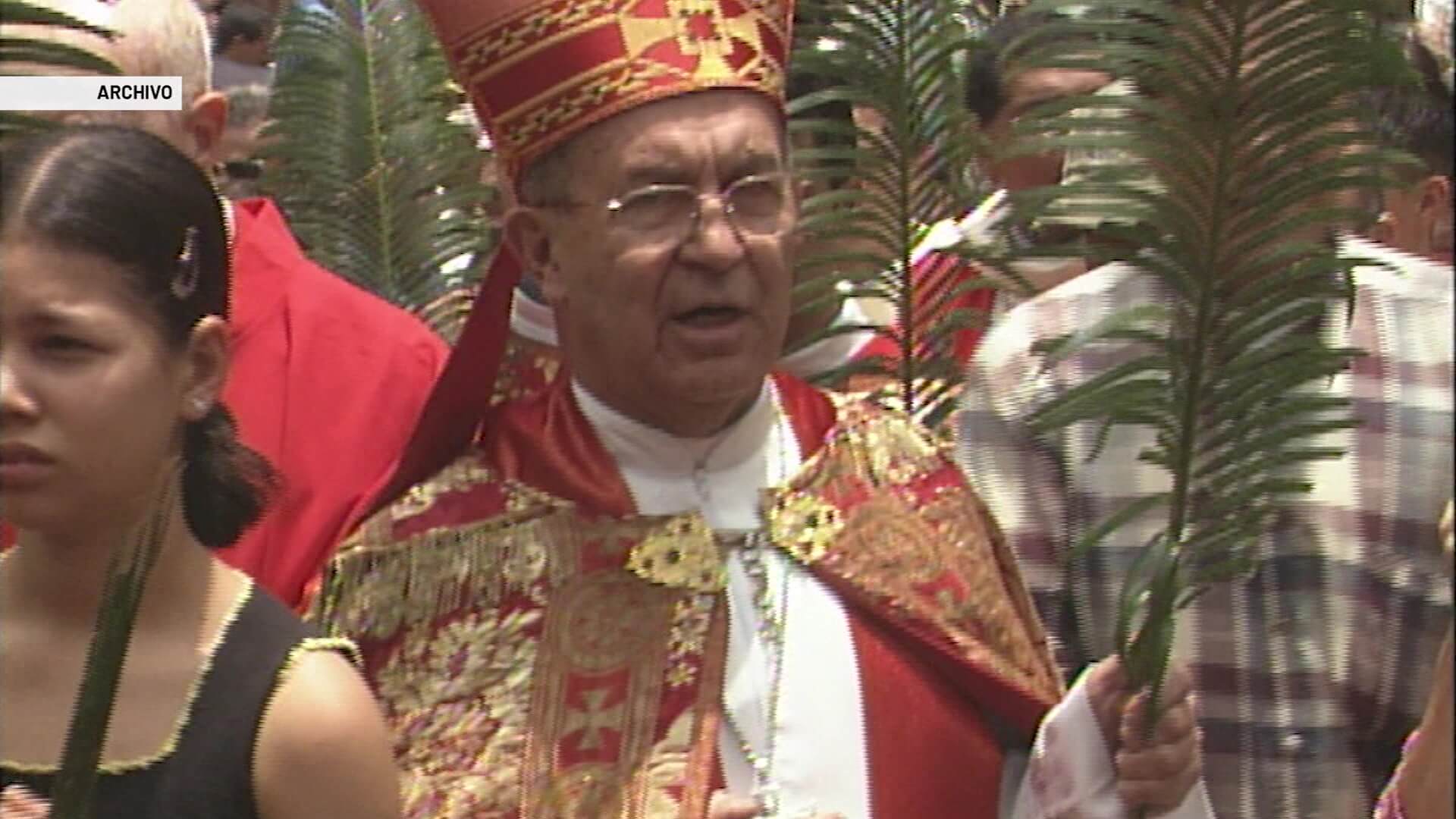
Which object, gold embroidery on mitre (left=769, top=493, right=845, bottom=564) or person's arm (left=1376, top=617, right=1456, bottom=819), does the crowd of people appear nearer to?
gold embroidery on mitre (left=769, top=493, right=845, bottom=564)

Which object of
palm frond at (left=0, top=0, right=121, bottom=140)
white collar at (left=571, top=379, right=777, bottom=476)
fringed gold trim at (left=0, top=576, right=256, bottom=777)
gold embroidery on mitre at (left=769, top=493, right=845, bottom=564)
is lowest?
fringed gold trim at (left=0, top=576, right=256, bottom=777)

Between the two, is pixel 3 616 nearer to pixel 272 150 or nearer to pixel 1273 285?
pixel 1273 285

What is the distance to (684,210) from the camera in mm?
2457

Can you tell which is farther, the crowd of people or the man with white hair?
the man with white hair

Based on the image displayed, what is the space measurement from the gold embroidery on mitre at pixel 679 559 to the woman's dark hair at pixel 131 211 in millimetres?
675

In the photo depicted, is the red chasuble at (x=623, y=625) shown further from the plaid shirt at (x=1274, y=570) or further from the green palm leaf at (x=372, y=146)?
the green palm leaf at (x=372, y=146)

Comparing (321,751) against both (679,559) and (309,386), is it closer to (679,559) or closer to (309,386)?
(679,559)

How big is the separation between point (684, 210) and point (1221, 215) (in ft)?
1.94

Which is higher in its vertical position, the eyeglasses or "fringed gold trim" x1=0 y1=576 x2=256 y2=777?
the eyeglasses

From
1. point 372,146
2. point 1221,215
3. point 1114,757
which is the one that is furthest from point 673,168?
point 372,146

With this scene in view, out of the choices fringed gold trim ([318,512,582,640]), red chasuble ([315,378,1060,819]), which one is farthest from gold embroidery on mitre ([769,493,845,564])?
fringed gold trim ([318,512,582,640])

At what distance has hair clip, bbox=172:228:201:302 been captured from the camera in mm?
1891

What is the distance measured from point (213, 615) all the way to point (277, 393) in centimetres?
117

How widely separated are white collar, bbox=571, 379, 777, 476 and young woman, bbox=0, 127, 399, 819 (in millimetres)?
661
